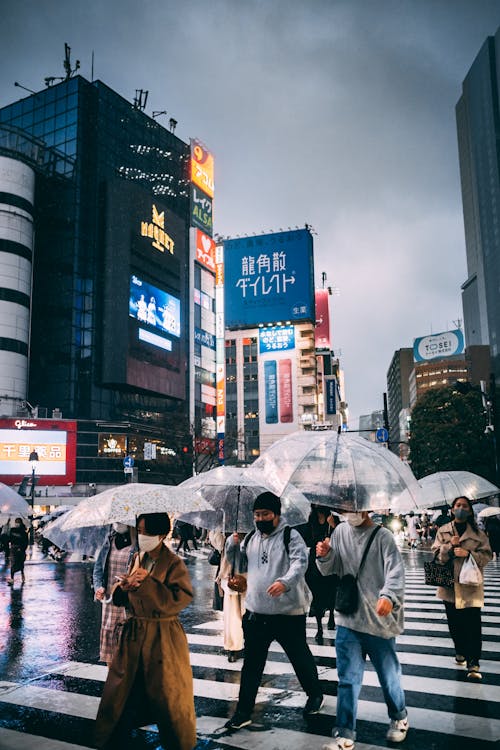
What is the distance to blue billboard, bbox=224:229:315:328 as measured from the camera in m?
80.4

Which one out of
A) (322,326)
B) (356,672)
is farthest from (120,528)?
(322,326)

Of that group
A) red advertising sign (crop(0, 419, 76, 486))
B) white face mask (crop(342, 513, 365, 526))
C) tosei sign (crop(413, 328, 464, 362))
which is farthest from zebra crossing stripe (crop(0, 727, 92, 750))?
tosei sign (crop(413, 328, 464, 362))

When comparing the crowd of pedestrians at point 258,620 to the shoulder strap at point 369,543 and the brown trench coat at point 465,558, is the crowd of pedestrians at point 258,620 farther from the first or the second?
the brown trench coat at point 465,558

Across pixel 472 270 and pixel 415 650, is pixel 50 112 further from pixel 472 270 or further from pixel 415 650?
pixel 472 270

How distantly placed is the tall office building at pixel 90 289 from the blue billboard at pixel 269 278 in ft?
66.1

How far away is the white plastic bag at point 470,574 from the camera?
253 inches

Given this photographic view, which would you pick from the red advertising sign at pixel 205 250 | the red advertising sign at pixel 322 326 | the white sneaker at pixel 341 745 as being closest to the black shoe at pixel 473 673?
the white sneaker at pixel 341 745

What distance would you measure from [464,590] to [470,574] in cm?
20

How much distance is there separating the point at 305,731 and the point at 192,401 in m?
61.7

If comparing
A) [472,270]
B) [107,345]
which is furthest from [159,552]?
[472,270]

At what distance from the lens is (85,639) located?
8938 mm

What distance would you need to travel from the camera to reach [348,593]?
461 centimetres

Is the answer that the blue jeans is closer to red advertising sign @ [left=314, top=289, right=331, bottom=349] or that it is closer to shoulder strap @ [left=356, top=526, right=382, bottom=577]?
shoulder strap @ [left=356, top=526, right=382, bottom=577]

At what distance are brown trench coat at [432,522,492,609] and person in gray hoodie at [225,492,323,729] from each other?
2.08 meters
